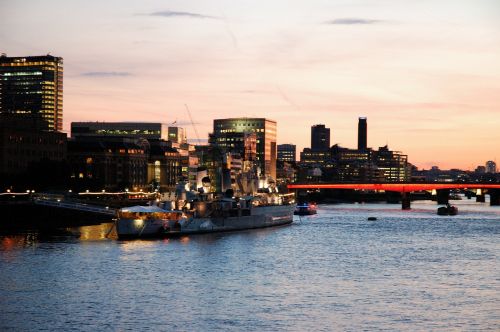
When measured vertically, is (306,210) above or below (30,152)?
below

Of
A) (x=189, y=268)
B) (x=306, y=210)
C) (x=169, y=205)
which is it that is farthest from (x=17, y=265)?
(x=306, y=210)

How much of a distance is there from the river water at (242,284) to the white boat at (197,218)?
2622mm

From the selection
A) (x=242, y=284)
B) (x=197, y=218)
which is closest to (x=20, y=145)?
(x=197, y=218)

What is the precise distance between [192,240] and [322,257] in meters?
19.3

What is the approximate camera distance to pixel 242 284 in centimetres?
6378

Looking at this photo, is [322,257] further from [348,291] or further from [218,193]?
[218,193]

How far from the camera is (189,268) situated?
72375mm

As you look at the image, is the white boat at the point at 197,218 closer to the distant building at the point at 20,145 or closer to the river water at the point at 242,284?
the river water at the point at 242,284

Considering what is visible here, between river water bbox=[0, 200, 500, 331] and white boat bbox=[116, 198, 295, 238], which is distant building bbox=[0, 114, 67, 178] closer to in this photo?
white boat bbox=[116, 198, 295, 238]

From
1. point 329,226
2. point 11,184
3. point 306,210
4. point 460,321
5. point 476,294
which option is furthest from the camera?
point 306,210

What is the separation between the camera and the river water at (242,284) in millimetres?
50094

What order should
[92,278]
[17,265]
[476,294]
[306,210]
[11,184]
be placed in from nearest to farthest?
[476,294] → [92,278] → [17,265] → [11,184] → [306,210]

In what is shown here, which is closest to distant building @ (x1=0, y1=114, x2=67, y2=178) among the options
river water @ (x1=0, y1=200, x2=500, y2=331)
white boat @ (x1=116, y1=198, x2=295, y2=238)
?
white boat @ (x1=116, y1=198, x2=295, y2=238)

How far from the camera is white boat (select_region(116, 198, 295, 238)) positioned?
98.3m
